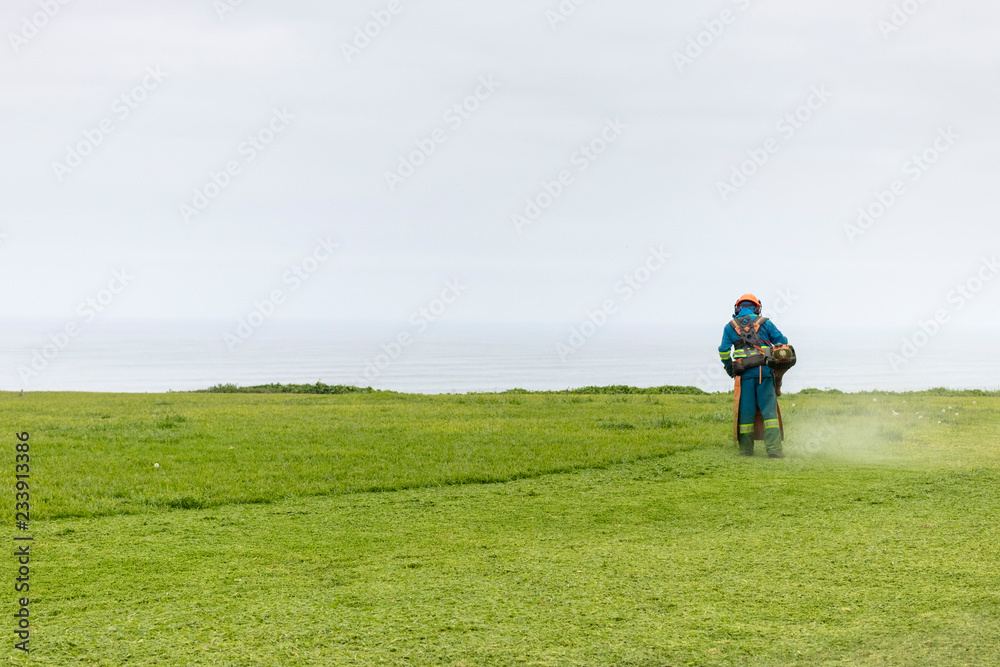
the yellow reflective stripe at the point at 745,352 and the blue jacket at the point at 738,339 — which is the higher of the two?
the blue jacket at the point at 738,339

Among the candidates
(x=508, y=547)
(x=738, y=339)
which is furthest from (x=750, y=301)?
(x=508, y=547)

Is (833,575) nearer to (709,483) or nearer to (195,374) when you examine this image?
(709,483)

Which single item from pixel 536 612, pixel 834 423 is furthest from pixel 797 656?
pixel 834 423

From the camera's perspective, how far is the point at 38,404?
787 inches

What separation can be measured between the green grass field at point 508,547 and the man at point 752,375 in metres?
0.45

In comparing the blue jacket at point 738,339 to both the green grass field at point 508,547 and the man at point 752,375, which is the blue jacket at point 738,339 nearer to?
the man at point 752,375

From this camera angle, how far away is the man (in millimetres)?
12320

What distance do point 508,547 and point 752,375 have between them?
6.42m

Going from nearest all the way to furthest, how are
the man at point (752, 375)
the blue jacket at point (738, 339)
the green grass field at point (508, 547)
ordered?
the green grass field at point (508, 547)
the man at point (752, 375)
the blue jacket at point (738, 339)

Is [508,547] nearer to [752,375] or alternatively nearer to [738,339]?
[752,375]

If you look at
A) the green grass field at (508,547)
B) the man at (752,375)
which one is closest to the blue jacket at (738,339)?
the man at (752,375)

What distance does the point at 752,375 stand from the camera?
12.4 metres

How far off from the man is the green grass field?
45cm

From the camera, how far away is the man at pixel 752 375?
1232cm
